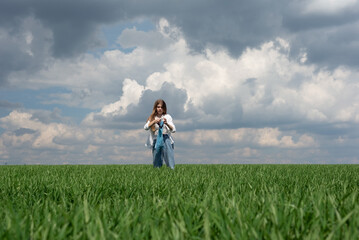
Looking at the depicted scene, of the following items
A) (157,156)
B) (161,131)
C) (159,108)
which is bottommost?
(157,156)

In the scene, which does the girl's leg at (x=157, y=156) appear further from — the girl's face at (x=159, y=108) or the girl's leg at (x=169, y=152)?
the girl's face at (x=159, y=108)

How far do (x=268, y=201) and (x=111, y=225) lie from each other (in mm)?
1289

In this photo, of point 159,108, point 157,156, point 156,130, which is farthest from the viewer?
point 157,156

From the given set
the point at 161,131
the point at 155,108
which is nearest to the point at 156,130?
the point at 161,131

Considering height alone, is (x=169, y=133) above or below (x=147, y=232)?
above

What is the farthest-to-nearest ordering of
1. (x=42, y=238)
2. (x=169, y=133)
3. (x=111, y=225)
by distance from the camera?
(x=169, y=133) < (x=111, y=225) < (x=42, y=238)

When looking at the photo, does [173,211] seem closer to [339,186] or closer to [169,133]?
[339,186]

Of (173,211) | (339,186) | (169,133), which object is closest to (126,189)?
(173,211)

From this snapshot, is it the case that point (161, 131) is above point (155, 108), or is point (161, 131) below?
below

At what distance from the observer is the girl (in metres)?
9.31

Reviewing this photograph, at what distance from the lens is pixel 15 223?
2.01m

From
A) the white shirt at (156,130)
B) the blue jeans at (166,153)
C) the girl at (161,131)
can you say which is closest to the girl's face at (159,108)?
the girl at (161,131)

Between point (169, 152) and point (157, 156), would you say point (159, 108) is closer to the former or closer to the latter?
point (169, 152)

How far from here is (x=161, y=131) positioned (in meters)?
9.38
